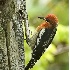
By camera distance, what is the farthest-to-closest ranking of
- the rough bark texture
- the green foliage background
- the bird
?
the green foliage background < the bird < the rough bark texture

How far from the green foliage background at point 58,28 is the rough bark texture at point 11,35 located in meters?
1.28

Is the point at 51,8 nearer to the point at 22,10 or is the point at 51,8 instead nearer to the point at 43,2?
the point at 43,2

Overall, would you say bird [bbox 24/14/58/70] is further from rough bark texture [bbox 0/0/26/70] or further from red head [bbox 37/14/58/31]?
rough bark texture [bbox 0/0/26/70]

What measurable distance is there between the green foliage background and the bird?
0.95 meters

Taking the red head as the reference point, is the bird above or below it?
below

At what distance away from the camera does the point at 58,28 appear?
408 centimetres

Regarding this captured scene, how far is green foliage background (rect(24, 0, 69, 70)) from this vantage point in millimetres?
4148

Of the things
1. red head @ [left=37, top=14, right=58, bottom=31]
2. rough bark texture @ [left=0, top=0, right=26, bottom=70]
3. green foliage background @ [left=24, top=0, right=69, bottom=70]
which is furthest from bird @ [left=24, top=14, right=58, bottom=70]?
green foliage background @ [left=24, top=0, right=69, bottom=70]

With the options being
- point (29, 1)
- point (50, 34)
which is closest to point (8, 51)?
point (50, 34)

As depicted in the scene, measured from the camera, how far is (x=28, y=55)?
3779 mm

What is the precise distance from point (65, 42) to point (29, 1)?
27.3 inches

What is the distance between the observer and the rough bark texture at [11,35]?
240cm

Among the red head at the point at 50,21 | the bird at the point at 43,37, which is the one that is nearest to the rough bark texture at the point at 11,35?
the bird at the point at 43,37

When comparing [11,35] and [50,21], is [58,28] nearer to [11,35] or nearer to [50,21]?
[50,21]
